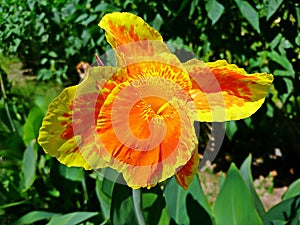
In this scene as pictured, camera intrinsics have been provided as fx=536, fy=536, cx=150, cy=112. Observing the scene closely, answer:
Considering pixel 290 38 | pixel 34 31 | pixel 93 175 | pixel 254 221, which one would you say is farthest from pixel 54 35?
pixel 254 221

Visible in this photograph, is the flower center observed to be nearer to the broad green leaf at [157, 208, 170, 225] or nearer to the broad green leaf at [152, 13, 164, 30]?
the broad green leaf at [157, 208, 170, 225]

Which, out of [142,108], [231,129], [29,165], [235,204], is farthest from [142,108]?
[231,129]

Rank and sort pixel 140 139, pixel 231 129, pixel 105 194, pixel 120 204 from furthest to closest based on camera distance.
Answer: pixel 231 129, pixel 105 194, pixel 120 204, pixel 140 139

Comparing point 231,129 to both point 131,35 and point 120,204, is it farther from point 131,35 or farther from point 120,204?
point 131,35

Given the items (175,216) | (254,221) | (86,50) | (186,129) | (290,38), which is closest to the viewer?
(186,129)

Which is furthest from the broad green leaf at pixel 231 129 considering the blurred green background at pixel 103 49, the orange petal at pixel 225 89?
the orange petal at pixel 225 89

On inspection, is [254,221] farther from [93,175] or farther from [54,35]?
[54,35]

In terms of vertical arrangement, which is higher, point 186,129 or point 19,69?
point 186,129
